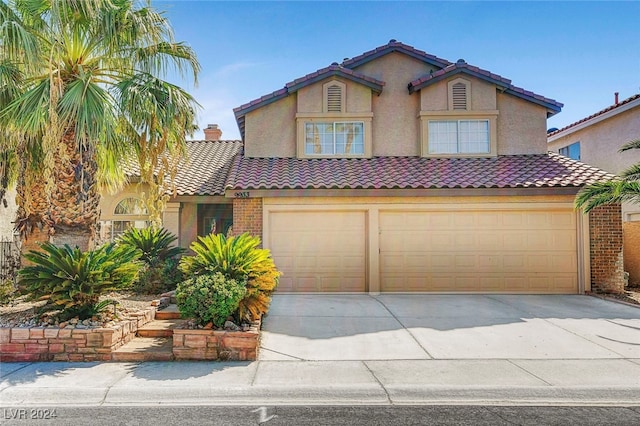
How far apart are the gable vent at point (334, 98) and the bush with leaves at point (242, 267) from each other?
277 inches

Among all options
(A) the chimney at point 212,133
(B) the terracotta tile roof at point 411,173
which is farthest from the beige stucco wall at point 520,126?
(A) the chimney at point 212,133

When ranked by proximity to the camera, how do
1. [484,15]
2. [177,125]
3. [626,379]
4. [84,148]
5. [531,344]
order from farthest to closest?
[484,15] < [177,125] < [84,148] < [531,344] < [626,379]

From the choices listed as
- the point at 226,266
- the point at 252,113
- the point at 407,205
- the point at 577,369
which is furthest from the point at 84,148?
the point at 577,369

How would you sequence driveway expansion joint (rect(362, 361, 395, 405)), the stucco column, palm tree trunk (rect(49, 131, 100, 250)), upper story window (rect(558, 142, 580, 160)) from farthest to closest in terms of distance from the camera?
upper story window (rect(558, 142, 580, 160)), the stucco column, palm tree trunk (rect(49, 131, 100, 250)), driveway expansion joint (rect(362, 361, 395, 405))

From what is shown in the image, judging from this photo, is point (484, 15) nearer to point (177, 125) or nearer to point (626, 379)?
point (177, 125)

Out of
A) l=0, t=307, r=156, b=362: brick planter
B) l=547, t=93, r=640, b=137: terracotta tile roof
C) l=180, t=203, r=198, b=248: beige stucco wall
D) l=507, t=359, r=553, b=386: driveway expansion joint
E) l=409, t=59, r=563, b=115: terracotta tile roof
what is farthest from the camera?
l=547, t=93, r=640, b=137: terracotta tile roof

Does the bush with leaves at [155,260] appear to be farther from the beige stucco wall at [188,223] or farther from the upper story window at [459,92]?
the upper story window at [459,92]

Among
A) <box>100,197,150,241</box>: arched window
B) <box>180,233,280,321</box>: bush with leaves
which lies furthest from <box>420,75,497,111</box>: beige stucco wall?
<box>100,197,150,241</box>: arched window

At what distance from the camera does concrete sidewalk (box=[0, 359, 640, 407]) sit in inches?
188

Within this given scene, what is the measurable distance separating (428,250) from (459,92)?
17.8ft

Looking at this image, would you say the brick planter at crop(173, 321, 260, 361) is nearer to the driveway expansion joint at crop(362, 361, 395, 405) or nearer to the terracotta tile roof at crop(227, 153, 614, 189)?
the driveway expansion joint at crop(362, 361, 395, 405)

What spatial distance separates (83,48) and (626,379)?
407 inches

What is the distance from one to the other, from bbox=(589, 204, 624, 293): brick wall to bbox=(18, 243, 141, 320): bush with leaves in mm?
11820

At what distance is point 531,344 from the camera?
22.2 ft
